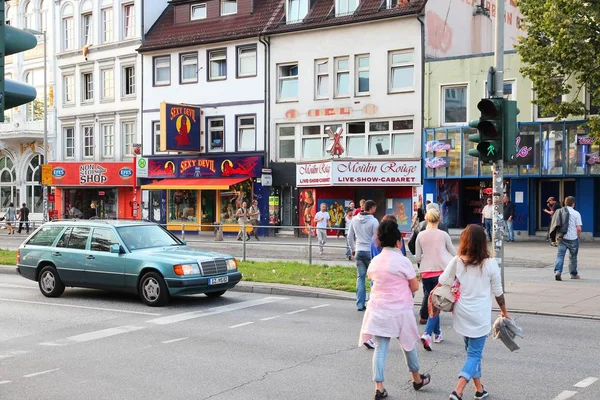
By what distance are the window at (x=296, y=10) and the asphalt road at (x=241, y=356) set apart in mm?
23001

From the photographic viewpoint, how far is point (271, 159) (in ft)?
112

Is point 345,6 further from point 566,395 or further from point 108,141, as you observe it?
point 566,395

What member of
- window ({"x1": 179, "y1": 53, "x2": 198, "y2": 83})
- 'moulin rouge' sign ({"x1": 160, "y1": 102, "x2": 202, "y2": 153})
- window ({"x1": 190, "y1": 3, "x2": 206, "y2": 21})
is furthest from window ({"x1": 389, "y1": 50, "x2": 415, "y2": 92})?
window ({"x1": 190, "y1": 3, "x2": 206, "y2": 21})

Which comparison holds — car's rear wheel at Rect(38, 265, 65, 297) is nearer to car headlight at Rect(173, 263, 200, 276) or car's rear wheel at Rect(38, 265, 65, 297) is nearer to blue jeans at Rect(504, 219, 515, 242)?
car headlight at Rect(173, 263, 200, 276)

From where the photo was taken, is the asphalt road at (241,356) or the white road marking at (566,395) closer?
the white road marking at (566,395)

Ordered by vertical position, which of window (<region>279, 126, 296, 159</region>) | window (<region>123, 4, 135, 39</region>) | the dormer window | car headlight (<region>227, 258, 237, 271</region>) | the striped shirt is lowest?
car headlight (<region>227, 258, 237, 271</region>)

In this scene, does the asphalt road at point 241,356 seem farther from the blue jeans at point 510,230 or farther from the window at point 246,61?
the window at point 246,61

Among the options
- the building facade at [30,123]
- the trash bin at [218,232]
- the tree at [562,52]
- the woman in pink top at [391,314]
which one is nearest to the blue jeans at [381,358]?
the woman in pink top at [391,314]

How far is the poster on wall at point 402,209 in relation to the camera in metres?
30.9

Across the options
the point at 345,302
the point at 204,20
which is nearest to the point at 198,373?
the point at 345,302

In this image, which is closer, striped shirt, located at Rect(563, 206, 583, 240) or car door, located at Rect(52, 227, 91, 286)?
car door, located at Rect(52, 227, 91, 286)

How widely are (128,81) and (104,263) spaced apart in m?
28.0

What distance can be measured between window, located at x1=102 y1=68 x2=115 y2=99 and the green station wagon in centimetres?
2683

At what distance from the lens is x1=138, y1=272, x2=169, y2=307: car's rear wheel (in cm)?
1276
